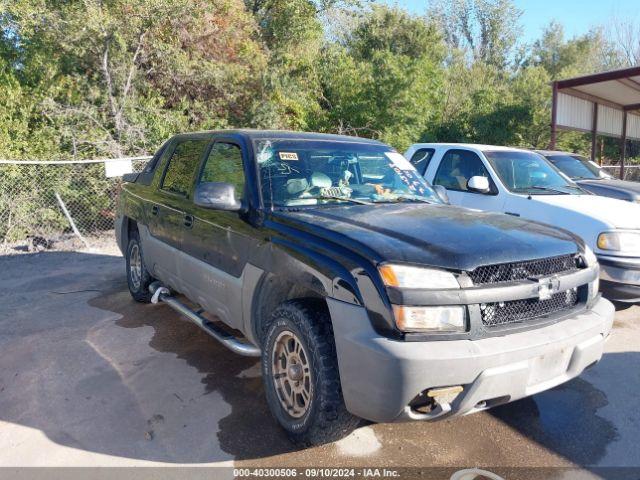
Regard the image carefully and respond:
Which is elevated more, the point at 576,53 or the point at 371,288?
the point at 576,53

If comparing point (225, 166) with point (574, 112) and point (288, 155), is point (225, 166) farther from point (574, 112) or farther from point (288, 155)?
point (574, 112)

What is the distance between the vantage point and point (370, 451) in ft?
10.4

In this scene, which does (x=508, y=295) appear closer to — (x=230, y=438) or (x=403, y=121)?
(x=230, y=438)

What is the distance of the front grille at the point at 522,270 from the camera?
9.13 feet

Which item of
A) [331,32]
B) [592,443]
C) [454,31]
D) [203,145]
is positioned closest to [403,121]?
[331,32]

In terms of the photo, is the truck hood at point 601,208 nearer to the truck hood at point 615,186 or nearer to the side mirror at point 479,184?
the side mirror at point 479,184

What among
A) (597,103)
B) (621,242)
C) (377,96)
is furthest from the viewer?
(597,103)

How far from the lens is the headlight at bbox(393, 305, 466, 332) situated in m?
2.62

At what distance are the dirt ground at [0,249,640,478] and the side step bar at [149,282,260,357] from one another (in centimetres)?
36

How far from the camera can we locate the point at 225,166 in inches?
167

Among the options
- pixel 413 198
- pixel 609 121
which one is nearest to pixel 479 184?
pixel 413 198

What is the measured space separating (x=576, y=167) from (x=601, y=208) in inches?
193

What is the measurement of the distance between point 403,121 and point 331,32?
7.25 metres

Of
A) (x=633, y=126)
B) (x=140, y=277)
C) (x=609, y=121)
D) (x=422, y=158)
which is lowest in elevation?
(x=140, y=277)
